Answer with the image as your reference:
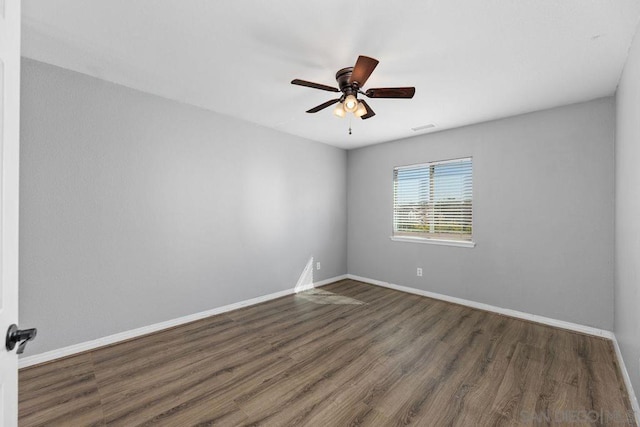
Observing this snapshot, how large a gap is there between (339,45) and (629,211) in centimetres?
248

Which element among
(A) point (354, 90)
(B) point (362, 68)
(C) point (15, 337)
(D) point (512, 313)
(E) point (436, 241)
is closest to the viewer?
(C) point (15, 337)

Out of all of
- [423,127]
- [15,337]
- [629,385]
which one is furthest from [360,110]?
[629,385]

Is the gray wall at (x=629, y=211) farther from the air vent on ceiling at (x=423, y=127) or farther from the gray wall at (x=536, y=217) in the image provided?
the air vent on ceiling at (x=423, y=127)

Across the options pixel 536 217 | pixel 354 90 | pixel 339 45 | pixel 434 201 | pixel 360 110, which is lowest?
pixel 536 217

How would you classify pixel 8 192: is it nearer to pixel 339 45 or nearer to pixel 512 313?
pixel 339 45

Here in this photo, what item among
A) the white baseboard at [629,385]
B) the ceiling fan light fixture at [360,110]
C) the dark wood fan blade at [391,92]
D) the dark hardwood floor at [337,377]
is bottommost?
the dark hardwood floor at [337,377]

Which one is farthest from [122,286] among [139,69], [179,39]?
[179,39]

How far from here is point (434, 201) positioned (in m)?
4.22

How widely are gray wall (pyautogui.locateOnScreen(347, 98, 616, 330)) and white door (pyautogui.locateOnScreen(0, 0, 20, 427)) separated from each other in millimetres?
4236

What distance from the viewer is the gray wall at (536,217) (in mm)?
2883

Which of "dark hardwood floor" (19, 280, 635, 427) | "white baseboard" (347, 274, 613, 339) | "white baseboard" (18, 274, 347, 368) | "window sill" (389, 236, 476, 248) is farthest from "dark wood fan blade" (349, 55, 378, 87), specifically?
"white baseboard" (347, 274, 613, 339)

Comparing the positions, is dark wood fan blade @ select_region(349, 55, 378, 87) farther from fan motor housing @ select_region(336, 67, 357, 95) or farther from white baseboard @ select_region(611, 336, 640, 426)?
white baseboard @ select_region(611, 336, 640, 426)

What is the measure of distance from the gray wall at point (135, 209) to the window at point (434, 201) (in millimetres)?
1902

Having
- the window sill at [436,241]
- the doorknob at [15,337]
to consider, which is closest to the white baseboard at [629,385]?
the window sill at [436,241]
